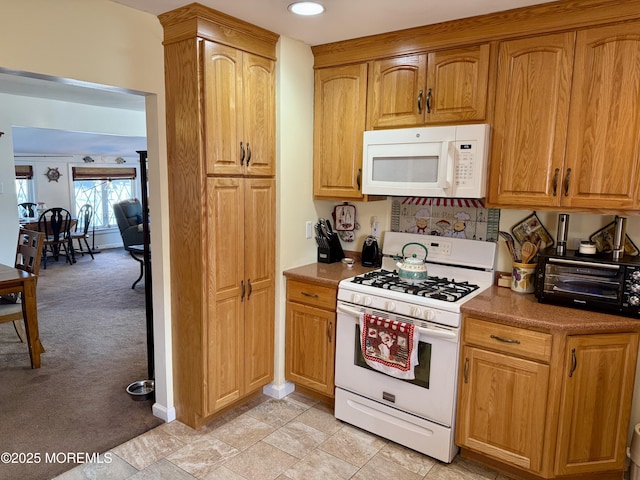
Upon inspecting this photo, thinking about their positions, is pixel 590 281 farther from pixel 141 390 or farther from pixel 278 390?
pixel 141 390

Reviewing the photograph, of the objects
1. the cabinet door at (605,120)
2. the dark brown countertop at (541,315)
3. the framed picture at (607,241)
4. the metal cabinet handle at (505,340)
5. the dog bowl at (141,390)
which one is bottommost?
the dog bowl at (141,390)

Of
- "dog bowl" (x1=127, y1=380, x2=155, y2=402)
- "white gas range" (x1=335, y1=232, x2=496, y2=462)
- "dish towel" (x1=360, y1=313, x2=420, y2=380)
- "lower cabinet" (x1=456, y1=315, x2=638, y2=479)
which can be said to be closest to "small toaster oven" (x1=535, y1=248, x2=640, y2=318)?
"lower cabinet" (x1=456, y1=315, x2=638, y2=479)

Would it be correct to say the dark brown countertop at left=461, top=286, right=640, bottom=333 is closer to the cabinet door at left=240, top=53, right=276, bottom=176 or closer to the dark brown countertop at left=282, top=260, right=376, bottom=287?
the dark brown countertop at left=282, top=260, right=376, bottom=287

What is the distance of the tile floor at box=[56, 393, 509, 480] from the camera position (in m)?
2.28

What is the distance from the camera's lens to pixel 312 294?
2.85 metres

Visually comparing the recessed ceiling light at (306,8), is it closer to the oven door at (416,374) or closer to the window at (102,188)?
the oven door at (416,374)

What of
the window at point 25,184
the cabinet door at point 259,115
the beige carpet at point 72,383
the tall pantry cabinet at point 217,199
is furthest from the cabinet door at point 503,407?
the window at point 25,184

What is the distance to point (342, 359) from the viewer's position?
270 centimetres

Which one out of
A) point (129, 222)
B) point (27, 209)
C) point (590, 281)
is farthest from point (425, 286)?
point (27, 209)

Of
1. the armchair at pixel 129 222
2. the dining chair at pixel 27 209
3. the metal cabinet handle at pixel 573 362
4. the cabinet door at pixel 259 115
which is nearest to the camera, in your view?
the metal cabinet handle at pixel 573 362

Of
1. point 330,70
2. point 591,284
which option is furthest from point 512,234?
point 330,70

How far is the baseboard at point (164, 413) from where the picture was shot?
8.93 ft

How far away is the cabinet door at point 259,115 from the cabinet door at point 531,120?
131 centimetres

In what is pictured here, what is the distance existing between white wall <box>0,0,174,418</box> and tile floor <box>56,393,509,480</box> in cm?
31
